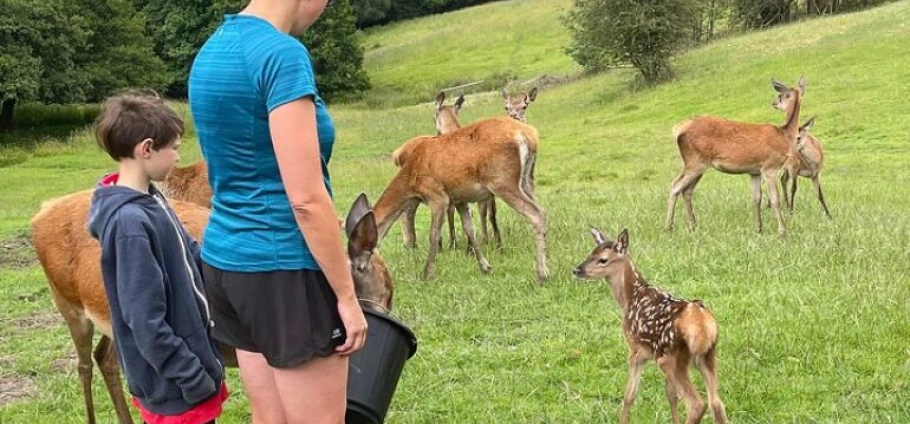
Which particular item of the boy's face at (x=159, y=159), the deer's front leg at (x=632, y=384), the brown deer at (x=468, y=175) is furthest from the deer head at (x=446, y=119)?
the boy's face at (x=159, y=159)

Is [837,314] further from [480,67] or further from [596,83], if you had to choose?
[480,67]

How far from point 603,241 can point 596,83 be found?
25.4 meters

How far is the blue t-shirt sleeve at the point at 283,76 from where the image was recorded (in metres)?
2.34

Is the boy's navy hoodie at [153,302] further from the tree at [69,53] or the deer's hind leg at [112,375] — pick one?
the tree at [69,53]

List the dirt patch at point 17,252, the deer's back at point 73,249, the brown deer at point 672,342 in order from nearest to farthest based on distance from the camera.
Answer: the brown deer at point 672,342, the deer's back at point 73,249, the dirt patch at point 17,252

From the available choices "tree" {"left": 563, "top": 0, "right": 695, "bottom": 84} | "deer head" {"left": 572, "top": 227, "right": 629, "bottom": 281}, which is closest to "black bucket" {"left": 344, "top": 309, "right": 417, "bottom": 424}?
"deer head" {"left": 572, "top": 227, "right": 629, "bottom": 281}

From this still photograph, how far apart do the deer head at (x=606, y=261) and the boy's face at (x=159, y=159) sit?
2728 millimetres

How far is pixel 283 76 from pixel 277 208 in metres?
0.36

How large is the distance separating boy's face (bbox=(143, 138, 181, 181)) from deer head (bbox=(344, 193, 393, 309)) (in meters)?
0.69

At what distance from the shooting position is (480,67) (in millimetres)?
43188

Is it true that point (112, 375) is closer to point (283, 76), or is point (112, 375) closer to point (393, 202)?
point (283, 76)

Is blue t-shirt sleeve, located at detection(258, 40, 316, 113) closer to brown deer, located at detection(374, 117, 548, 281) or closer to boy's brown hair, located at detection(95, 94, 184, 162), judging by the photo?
boy's brown hair, located at detection(95, 94, 184, 162)

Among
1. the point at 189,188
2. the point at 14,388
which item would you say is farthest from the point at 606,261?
the point at 189,188

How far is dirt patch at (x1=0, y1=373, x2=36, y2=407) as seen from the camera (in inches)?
222
